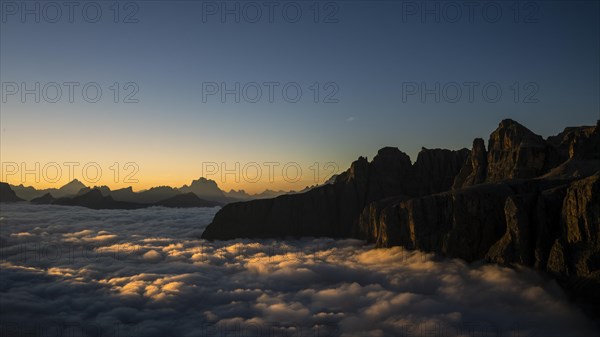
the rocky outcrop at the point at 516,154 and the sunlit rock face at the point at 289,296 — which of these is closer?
the sunlit rock face at the point at 289,296

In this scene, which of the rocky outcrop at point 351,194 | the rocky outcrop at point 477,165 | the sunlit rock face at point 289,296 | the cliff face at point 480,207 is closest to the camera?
the cliff face at point 480,207

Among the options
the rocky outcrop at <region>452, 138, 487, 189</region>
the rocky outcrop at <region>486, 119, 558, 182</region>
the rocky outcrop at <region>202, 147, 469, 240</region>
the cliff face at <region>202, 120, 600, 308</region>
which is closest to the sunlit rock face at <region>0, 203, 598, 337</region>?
the cliff face at <region>202, 120, 600, 308</region>

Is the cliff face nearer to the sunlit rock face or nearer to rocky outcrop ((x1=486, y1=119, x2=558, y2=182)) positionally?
rocky outcrop ((x1=486, y1=119, x2=558, y2=182))

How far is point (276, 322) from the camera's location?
77.2 m

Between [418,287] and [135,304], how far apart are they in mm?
74287

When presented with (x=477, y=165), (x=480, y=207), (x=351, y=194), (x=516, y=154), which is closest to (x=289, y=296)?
(x=351, y=194)

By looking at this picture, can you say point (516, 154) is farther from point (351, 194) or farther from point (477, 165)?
point (351, 194)

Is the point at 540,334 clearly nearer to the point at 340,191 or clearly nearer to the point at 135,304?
the point at 340,191

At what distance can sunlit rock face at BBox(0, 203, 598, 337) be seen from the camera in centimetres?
6531

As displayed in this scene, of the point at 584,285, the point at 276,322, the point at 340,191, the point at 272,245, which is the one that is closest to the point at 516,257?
the point at 584,285

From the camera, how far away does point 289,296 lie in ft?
314

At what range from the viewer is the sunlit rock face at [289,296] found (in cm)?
6531

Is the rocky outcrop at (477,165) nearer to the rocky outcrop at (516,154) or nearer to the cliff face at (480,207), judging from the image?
Answer: the cliff face at (480,207)

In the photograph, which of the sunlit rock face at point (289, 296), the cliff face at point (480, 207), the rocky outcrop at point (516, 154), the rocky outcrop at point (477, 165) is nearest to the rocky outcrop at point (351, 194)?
the cliff face at point (480, 207)
